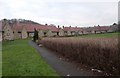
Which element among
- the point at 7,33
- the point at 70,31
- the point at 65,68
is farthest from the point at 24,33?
the point at 65,68

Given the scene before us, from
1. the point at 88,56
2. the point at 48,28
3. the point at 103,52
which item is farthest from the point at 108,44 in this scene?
the point at 48,28

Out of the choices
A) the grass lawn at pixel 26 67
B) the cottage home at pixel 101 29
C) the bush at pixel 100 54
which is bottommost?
the grass lawn at pixel 26 67

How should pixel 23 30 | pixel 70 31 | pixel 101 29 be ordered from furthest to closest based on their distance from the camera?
1. pixel 101 29
2. pixel 70 31
3. pixel 23 30

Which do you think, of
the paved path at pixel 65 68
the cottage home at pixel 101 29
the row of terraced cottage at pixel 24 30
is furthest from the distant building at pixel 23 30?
the paved path at pixel 65 68

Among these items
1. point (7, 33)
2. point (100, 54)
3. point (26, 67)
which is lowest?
point (26, 67)

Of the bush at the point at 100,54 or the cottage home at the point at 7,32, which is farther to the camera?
the cottage home at the point at 7,32

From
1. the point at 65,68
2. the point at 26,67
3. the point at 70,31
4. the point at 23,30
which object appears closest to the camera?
the point at 65,68

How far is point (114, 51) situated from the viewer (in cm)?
842

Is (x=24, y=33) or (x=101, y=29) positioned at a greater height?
(x=101, y=29)

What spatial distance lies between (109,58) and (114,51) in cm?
48

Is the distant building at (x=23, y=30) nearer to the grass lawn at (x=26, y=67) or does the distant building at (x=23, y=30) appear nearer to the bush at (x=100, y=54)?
the grass lawn at (x=26, y=67)

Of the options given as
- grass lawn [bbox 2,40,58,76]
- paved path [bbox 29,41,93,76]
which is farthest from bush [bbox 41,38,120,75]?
grass lawn [bbox 2,40,58,76]

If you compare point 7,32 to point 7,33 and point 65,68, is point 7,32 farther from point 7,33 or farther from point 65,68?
point 65,68

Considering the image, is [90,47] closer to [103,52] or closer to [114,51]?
[103,52]
